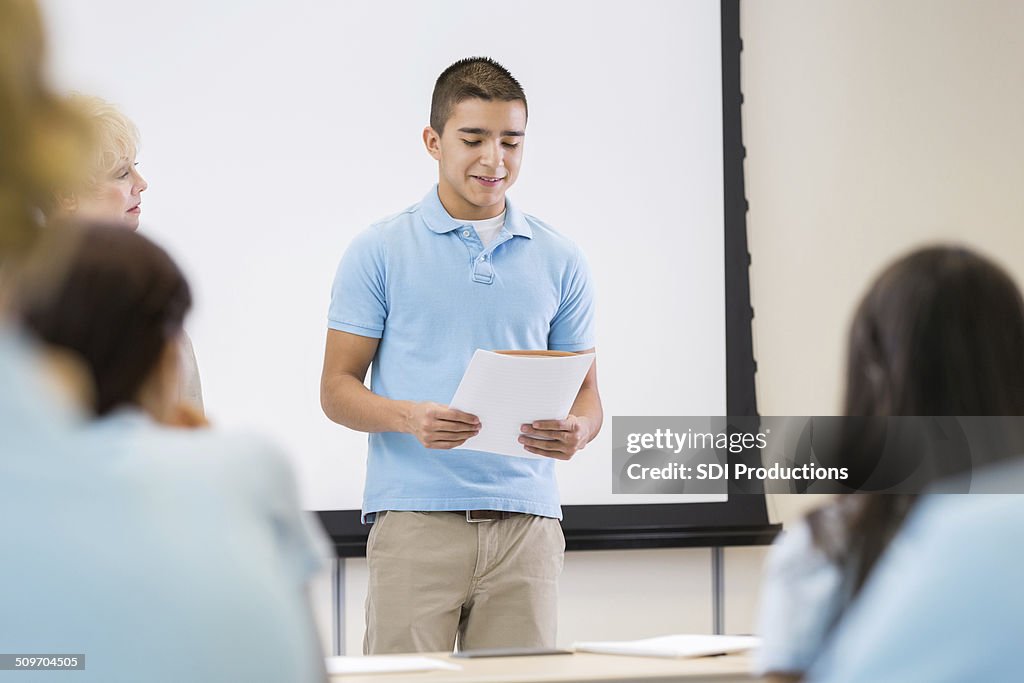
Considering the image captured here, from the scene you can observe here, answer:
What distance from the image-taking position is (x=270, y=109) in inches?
132

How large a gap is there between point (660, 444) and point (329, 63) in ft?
4.98

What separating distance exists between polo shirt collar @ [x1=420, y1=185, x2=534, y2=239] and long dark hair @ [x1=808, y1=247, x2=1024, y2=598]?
1497 mm

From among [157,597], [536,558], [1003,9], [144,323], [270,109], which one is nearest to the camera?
[157,597]

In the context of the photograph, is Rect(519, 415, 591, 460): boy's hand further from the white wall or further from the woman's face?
the white wall

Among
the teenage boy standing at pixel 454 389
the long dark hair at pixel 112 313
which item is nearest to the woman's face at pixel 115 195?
the teenage boy standing at pixel 454 389

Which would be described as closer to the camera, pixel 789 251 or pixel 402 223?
pixel 402 223

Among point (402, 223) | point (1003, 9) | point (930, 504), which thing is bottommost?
point (930, 504)

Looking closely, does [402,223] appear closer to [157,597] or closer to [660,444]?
[660,444]

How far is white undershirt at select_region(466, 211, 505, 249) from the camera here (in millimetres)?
2508

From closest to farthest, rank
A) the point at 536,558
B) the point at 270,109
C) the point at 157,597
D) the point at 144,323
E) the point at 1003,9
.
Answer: the point at 157,597, the point at 144,323, the point at 536,558, the point at 270,109, the point at 1003,9

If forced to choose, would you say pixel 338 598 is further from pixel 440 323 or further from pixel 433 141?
pixel 433 141

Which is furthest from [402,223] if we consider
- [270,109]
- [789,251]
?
[789,251]

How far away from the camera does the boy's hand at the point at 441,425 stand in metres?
2.18

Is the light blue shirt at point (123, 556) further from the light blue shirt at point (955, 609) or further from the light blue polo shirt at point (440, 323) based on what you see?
the light blue polo shirt at point (440, 323)
